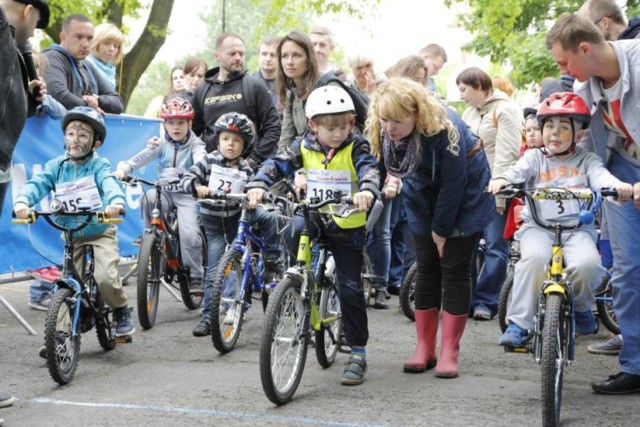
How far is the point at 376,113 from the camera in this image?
252 inches

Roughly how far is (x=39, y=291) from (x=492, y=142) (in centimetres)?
443

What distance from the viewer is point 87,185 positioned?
741cm

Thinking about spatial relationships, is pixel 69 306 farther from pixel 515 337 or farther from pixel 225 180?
pixel 515 337

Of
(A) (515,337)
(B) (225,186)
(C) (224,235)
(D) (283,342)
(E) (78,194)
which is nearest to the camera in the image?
(A) (515,337)

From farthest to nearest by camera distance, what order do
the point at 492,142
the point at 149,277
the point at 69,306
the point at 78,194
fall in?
the point at 492,142 → the point at 149,277 → the point at 78,194 → the point at 69,306

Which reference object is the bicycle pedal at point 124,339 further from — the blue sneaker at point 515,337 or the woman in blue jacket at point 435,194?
the blue sneaker at point 515,337

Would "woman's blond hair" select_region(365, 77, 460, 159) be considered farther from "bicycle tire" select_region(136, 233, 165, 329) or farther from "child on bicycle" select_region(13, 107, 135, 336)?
"bicycle tire" select_region(136, 233, 165, 329)

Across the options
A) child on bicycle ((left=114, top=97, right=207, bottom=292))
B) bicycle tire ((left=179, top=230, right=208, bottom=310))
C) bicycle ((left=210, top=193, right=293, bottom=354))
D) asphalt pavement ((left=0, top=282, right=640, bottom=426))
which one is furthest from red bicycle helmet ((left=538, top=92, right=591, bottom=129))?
bicycle tire ((left=179, top=230, right=208, bottom=310))

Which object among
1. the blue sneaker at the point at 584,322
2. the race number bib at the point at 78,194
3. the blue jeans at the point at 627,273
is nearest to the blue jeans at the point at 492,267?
the blue jeans at the point at 627,273

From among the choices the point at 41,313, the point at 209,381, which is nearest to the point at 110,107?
the point at 41,313

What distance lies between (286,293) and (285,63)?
8.36 ft

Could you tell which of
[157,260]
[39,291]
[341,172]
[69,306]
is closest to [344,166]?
[341,172]

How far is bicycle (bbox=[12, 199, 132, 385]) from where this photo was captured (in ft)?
Answer: 21.4

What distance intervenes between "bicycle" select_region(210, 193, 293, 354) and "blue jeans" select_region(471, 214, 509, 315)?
7.56 feet
